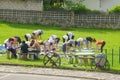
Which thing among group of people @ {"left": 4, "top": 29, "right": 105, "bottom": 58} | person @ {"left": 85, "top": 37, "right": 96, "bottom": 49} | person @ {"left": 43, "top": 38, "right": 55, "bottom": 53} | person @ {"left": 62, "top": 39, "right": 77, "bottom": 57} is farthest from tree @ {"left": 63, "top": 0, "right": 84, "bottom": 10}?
person @ {"left": 43, "top": 38, "right": 55, "bottom": 53}

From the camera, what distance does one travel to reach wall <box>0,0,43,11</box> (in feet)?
165

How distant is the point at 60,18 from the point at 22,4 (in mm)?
5551

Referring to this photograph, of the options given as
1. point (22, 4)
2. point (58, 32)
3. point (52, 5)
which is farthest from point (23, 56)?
point (52, 5)

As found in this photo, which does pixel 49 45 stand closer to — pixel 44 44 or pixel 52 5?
pixel 44 44

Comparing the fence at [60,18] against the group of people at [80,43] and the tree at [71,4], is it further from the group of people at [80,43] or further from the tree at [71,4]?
the group of people at [80,43]

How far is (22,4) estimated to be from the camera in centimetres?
5100

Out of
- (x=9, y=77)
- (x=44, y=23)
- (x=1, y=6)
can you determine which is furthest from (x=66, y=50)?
(x=1, y=6)

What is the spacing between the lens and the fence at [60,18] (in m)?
47.1

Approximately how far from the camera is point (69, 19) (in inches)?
1871

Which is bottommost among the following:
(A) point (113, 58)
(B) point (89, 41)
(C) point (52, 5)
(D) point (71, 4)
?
(A) point (113, 58)

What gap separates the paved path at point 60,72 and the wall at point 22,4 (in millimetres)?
23734

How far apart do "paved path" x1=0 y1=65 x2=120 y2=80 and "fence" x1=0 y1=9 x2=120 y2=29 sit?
2026 centimetres

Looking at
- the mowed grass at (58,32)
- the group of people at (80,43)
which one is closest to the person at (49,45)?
the group of people at (80,43)

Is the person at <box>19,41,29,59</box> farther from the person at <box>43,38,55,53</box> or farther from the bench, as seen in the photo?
the person at <box>43,38,55,53</box>
